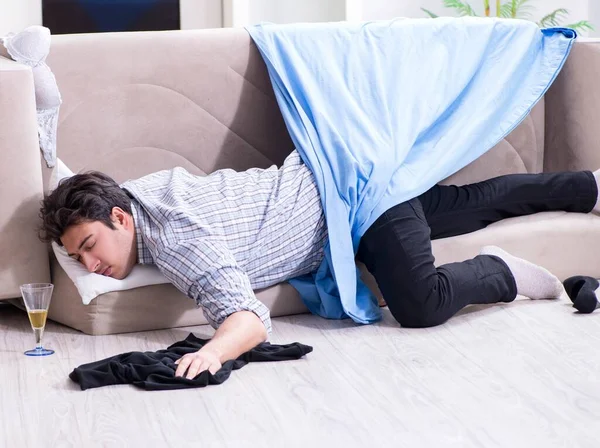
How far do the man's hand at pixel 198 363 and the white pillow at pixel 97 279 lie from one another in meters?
0.41

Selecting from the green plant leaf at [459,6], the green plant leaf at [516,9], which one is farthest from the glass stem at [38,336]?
the green plant leaf at [516,9]

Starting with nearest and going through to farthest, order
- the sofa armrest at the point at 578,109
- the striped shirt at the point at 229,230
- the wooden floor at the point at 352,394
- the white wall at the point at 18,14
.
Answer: the wooden floor at the point at 352,394
the striped shirt at the point at 229,230
the sofa armrest at the point at 578,109
the white wall at the point at 18,14

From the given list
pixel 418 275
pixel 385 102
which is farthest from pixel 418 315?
pixel 385 102

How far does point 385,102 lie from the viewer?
3.11 meters

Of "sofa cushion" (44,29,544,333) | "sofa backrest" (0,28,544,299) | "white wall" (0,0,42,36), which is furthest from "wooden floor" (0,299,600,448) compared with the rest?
"white wall" (0,0,42,36)

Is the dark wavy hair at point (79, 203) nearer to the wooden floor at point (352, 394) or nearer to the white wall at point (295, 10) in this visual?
the wooden floor at point (352, 394)

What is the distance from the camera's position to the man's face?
101 inches

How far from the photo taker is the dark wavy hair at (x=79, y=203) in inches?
101

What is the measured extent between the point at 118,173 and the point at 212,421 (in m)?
1.20

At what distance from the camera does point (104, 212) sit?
259 centimetres

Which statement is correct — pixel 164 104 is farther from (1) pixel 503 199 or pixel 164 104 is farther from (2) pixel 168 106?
(1) pixel 503 199

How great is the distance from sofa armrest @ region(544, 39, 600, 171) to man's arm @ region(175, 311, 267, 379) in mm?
1458

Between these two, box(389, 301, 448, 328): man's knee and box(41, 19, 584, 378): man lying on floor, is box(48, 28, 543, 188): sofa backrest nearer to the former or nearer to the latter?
box(41, 19, 584, 378): man lying on floor

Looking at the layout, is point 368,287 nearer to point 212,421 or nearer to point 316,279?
point 316,279
